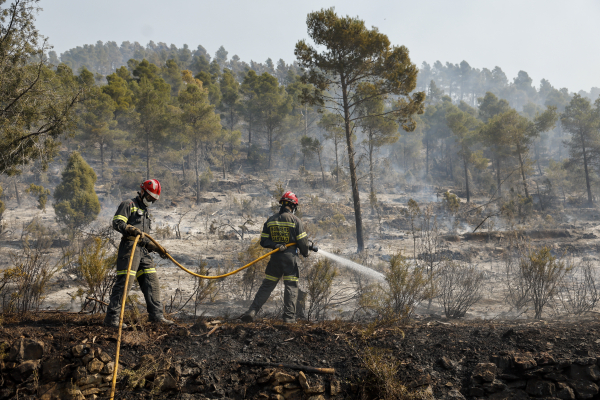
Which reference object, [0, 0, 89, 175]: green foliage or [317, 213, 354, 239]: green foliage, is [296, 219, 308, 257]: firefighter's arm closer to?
[0, 0, 89, 175]: green foliage

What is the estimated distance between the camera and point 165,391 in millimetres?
2986

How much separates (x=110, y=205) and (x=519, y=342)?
21.6m

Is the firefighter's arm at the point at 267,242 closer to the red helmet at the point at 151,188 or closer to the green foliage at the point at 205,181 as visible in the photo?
the red helmet at the point at 151,188

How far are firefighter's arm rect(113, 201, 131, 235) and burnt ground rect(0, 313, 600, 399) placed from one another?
3.28 feet

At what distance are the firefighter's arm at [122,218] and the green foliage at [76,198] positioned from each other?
1312 centimetres

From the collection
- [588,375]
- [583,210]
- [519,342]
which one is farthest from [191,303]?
[583,210]

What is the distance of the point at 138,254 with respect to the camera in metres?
3.91

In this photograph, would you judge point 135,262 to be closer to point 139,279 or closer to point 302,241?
point 139,279

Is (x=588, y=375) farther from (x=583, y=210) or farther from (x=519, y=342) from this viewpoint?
(x=583, y=210)

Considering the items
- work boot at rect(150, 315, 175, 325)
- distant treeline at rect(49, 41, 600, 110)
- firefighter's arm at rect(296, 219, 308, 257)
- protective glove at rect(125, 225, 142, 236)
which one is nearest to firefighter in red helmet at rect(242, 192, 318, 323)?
firefighter's arm at rect(296, 219, 308, 257)

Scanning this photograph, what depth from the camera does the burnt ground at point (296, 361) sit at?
289 cm

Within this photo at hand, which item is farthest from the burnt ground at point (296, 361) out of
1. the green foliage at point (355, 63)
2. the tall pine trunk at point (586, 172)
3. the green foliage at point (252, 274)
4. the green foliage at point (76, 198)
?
the tall pine trunk at point (586, 172)

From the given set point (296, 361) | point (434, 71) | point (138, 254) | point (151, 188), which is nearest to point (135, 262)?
point (138, 254)

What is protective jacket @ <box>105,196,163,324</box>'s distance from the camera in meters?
3.68
